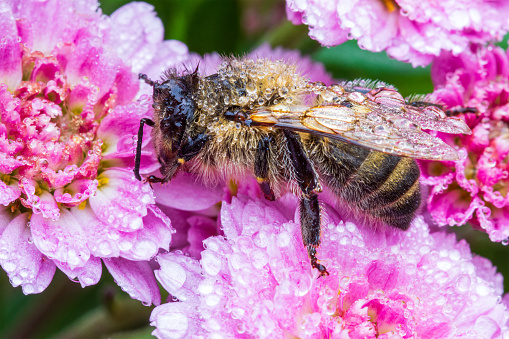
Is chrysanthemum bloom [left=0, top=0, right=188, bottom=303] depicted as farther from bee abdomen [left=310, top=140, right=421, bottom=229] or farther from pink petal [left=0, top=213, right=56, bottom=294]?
bee abdomen [left=310, top=140, right=421, bottom=229]

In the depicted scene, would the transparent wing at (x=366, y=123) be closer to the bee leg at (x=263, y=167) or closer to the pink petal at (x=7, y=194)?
the bee leg at (x=263, y=167)

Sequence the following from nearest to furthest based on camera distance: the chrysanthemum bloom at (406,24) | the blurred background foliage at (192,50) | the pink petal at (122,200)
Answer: the pink petal at (122,200), the chrysanthemum bloom at (406,24), the blurred background foliage at (192,50)

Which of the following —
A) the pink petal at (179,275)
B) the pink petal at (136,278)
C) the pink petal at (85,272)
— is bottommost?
the pink petal at (136,278)

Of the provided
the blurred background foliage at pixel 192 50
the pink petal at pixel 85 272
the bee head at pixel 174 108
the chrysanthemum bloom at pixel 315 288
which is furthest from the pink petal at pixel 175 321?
the blurred background foliage at pixel 192 50

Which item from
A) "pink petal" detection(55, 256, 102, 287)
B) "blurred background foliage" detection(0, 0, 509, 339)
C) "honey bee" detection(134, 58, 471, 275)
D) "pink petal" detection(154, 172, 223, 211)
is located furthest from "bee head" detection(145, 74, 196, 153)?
"blurred background foliage" detection(0, 0, 509, 339)

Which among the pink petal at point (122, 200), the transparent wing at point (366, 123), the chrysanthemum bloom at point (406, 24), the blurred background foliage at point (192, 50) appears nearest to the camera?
the transparent wing at point (366, 123)

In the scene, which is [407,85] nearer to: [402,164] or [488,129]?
[488,129]
